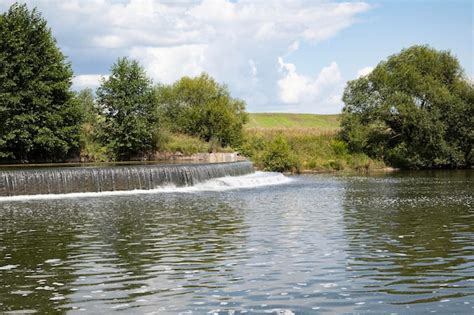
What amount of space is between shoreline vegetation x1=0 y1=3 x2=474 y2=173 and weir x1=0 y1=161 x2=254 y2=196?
44.4 ft

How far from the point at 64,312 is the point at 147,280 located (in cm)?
215

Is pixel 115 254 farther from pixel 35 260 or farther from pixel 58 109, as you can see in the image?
pixel 58 109

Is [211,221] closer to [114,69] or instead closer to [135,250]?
[135,250]

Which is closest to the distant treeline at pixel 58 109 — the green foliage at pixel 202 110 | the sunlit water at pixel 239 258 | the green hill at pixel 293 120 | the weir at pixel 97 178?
the green foliage at pixel 202 110

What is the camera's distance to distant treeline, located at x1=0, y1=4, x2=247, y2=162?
43281mm

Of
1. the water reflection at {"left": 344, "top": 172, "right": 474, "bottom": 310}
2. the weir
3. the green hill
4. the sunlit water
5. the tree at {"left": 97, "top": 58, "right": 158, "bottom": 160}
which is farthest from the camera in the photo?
the green hill

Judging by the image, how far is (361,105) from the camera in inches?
2421

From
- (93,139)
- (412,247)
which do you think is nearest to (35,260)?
(412,247)

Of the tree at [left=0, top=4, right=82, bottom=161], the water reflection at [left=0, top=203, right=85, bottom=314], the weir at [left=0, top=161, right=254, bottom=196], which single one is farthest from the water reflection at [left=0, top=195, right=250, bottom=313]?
the tree at [left=0, top=4, right=82, bottom=161]

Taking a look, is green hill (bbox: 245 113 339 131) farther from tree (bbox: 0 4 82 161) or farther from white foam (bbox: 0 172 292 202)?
white foam (bbox: 0 172 292 202)

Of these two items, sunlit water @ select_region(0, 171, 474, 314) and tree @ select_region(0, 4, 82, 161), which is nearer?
sunlit water @ select_region(0, 171, 474, 314)

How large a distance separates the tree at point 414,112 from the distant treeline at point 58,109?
15463 millimetres

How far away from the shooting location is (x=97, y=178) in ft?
103

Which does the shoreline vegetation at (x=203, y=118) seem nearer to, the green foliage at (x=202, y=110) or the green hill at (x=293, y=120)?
the green foliage at (x=202, y=110)
